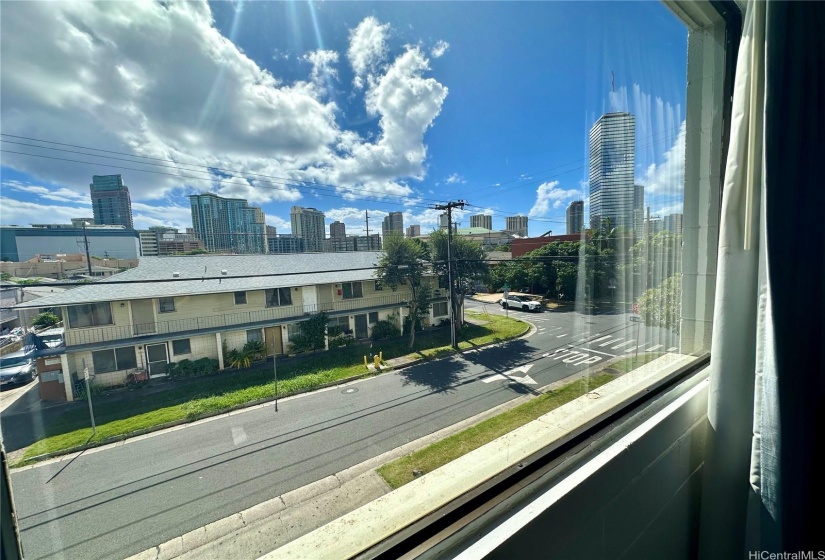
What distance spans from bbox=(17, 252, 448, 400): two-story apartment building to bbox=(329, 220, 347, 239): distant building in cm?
19

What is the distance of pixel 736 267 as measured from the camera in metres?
0.82

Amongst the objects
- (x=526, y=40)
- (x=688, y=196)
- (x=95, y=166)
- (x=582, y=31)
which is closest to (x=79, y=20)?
(x=95, y=166)

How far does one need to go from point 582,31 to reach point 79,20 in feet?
4.90

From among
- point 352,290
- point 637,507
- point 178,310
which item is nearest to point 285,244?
point 178,310

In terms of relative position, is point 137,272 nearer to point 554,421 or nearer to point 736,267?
point 554,421

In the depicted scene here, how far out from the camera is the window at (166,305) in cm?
154

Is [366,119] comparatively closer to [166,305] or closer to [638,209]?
[638,209]

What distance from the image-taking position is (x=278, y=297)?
2.76 metres

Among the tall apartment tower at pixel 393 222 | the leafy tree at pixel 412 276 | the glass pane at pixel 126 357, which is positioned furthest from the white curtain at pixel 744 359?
the leafy tree at pixel 412 276

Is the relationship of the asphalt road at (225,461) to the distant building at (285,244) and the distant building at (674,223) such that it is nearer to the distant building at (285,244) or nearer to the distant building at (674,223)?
the distant building at (674,223)

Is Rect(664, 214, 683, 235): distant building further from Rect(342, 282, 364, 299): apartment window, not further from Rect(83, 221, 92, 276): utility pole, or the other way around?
Rect(342, 282, 364, 299): apartment window

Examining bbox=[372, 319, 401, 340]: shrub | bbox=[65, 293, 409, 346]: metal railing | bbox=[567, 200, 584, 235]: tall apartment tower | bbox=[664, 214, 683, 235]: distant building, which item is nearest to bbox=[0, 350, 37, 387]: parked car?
bbox=[65, 293, 409, 346]: metal railing

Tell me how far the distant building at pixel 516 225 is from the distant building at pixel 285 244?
111 cm

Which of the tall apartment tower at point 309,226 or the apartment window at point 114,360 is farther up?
the tall apartment tower at point 309,226
